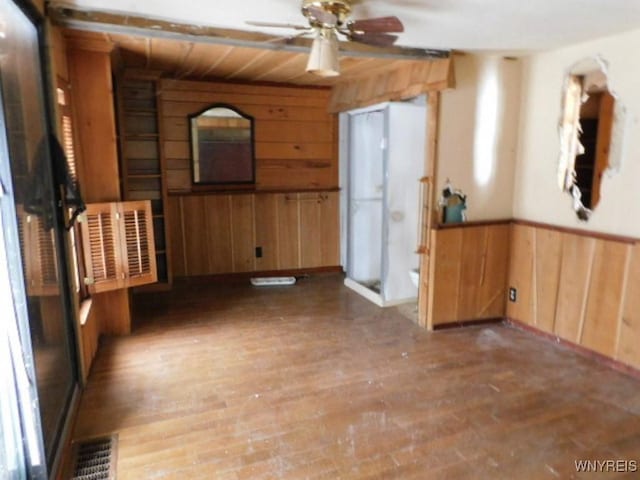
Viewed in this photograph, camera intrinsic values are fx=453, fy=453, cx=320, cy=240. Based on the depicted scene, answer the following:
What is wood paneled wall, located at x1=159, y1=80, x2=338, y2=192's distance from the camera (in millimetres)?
4617

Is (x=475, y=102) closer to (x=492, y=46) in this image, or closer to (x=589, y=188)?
(x=492, y=46)

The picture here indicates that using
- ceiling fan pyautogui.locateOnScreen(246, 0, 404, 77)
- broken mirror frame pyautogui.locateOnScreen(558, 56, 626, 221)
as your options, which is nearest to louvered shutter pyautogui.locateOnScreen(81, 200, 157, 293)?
ceiling fan pyautogui.locateOnScreen(246, 0, 404, 77)

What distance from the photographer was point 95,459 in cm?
210

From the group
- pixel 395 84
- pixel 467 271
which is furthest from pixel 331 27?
pixel 467 271

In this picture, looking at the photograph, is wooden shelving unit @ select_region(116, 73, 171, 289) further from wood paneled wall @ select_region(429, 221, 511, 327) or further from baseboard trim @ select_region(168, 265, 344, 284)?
wood paneled wall @ select_region(429, 221, 511, 327)

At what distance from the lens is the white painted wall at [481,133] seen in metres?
3.45

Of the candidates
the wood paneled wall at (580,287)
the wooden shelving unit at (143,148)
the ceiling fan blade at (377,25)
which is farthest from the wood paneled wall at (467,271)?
the wooden shelving unit at (143,148)

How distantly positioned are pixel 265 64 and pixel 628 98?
8.59ft

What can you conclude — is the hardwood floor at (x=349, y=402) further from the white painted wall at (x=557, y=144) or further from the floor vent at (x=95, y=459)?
the white painted wall at (x=557, y=144)

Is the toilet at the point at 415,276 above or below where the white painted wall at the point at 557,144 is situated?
below

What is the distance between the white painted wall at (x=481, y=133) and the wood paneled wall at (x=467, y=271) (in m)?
0.17

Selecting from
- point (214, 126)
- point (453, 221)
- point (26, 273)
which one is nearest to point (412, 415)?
point (453, 221)

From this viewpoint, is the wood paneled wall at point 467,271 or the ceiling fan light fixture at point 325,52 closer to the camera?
the ceiling fan light fixture at point 325,52

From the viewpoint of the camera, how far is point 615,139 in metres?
2.92
